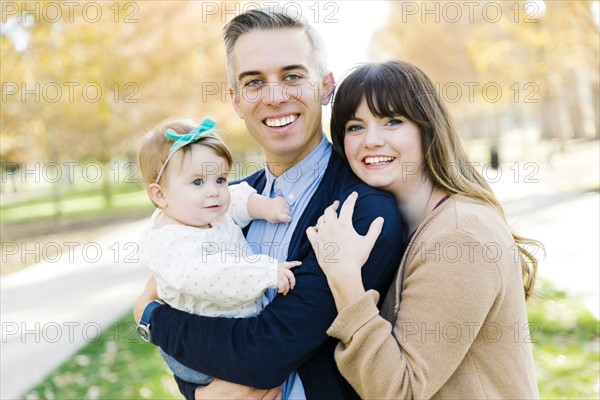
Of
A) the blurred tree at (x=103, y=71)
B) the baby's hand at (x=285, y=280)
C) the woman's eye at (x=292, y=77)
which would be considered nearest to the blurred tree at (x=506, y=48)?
the woman's eye at (x=292, y=77)

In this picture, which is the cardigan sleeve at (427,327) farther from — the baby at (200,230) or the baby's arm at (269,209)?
the baby's arm at (269,209)

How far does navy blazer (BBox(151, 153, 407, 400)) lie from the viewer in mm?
2311

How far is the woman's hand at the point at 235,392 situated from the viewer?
2490 mm

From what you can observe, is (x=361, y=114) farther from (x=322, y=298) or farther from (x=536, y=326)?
(x=536, y=326)

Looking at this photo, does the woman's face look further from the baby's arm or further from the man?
the baby's arm

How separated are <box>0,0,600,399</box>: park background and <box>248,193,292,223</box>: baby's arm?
846 millimetres

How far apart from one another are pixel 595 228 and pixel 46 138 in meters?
17.1

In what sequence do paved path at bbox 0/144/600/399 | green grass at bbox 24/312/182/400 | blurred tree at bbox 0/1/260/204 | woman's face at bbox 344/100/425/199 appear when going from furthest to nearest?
1. blurred tree at bbox 0/1/260/204
2. paved path at bbox 0/144/600/399
3. green grass at bbox 24/312/182/400
4. woman's face at bbox 344/100/425/199

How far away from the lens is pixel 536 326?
6594 millimetres

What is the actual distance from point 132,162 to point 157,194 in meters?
18.1

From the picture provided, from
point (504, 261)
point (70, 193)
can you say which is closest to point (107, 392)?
point (504, 261)

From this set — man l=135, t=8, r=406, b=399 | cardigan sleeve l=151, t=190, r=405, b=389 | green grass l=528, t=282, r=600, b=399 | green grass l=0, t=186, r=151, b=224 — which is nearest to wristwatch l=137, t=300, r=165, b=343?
man l=135, t=8, r=406, b=399

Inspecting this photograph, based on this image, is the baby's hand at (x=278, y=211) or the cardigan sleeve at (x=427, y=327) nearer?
the cardigan sleeve at (x=427, y=327)

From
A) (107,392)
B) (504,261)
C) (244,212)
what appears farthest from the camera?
(107,392)
